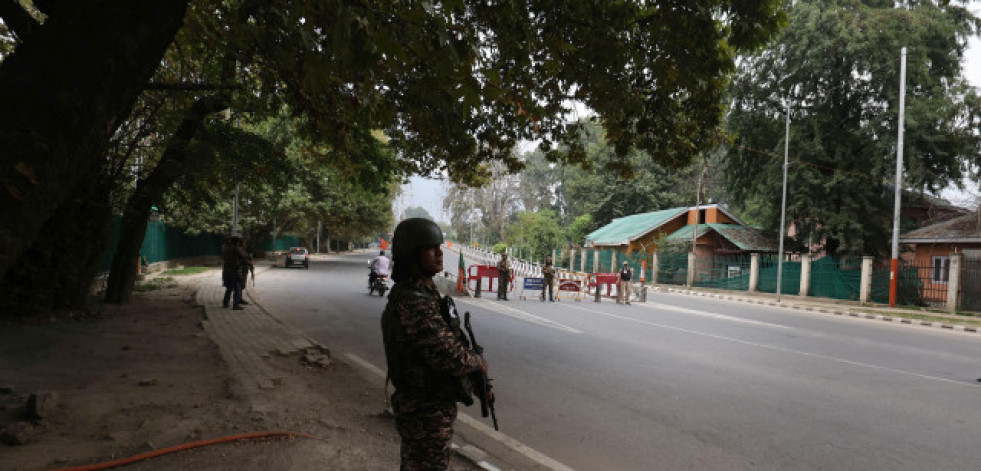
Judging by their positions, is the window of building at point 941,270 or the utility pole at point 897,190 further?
the window of building at point 941,270

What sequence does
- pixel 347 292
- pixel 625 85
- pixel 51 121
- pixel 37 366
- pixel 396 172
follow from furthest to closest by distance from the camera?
pixel 347 292, pixel 396 172, pixel 625 85, pixel 37 366, pixel 51 121

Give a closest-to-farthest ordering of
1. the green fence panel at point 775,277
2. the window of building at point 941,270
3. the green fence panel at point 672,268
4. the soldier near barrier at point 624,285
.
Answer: the soldier near barrier at point 624,285, the window of building at point 941,270, the green fence panel at point 775,277, the green fence panel at point 672,268

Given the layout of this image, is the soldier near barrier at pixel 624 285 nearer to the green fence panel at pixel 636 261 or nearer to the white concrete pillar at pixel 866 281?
the white concrete pillar at pixel 866 281

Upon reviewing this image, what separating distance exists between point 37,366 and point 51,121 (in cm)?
514

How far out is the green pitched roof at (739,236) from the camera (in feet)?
106

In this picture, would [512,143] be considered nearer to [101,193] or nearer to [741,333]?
[741,333]

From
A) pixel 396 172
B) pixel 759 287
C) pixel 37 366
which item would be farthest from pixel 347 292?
pixel 759 287

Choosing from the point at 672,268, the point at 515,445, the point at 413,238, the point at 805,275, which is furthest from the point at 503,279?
the point at 672,268

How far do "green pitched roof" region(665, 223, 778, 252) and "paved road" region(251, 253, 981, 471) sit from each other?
19774 mm

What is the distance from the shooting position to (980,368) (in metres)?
8.88

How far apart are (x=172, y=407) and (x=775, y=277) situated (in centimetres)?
2768

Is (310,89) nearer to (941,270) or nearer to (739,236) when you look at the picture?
(941,270)

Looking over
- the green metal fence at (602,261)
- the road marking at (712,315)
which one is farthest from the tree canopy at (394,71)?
the green metal fence at (602,261)

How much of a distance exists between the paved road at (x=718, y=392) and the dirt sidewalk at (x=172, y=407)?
3.73ft
